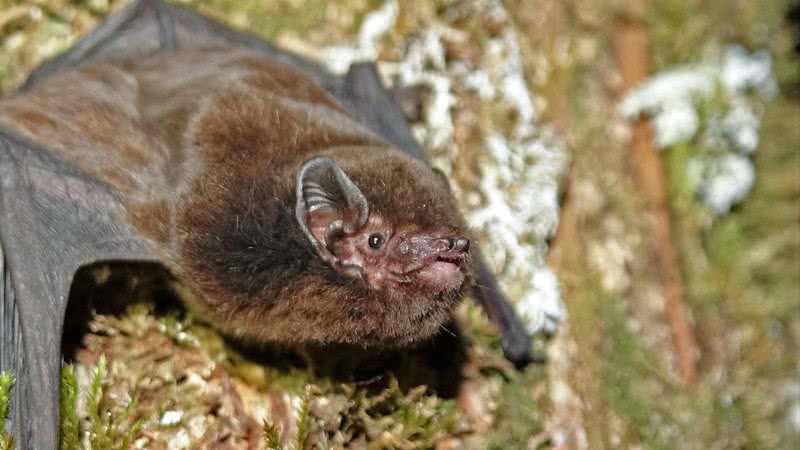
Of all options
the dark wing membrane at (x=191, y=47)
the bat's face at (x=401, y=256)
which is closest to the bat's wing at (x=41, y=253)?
the bat's face at (x=401, y=256)

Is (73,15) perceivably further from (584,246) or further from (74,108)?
(584,246)

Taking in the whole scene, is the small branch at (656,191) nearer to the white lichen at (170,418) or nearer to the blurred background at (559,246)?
the blurred background at (559,246)

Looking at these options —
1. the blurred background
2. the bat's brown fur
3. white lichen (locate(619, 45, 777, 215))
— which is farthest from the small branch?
the bat's brown fur

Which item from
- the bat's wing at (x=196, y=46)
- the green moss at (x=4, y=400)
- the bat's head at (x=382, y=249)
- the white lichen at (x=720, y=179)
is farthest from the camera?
the white lichen at (x=720, y=179)

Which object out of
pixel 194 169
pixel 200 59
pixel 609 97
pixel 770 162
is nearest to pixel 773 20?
Result: pixel 770 162

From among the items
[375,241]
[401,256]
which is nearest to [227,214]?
[375,241]

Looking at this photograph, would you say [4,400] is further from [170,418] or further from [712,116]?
[712,116]
